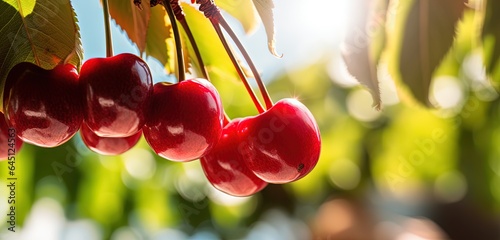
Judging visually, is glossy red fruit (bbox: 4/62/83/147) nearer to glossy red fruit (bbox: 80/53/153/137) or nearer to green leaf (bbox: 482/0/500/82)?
glossy red fruit (bbox: 80/53/153/137)

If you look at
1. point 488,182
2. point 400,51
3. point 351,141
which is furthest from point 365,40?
point 488,182

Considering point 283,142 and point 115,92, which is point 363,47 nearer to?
point 283,142

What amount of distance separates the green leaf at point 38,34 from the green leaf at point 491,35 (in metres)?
0.42

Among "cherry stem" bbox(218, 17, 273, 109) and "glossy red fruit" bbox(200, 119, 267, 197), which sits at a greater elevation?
"cherry stem" bbox(218, 17, 273, 109)

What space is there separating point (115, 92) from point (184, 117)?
0.21 feet

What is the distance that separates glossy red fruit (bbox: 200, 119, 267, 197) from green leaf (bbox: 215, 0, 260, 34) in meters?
0.15

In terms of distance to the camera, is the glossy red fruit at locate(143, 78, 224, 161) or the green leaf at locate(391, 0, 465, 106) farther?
the green leaf at locate(391, 0, 465, 106)

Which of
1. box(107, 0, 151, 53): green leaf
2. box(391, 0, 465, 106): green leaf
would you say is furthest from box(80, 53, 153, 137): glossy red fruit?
box(391, 0, 465, 106): green leaf

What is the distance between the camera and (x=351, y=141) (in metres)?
3.14

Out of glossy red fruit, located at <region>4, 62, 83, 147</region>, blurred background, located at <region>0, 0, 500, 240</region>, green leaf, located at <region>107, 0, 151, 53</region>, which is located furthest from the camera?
blurred background, located at <region>0, 0, 500, 240</region>

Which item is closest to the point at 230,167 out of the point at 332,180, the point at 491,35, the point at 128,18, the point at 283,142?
the point at 283,142

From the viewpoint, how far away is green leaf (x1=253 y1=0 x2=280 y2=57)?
52 cm

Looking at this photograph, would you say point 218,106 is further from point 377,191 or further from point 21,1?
point 377,191

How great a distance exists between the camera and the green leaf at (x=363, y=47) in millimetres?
573
